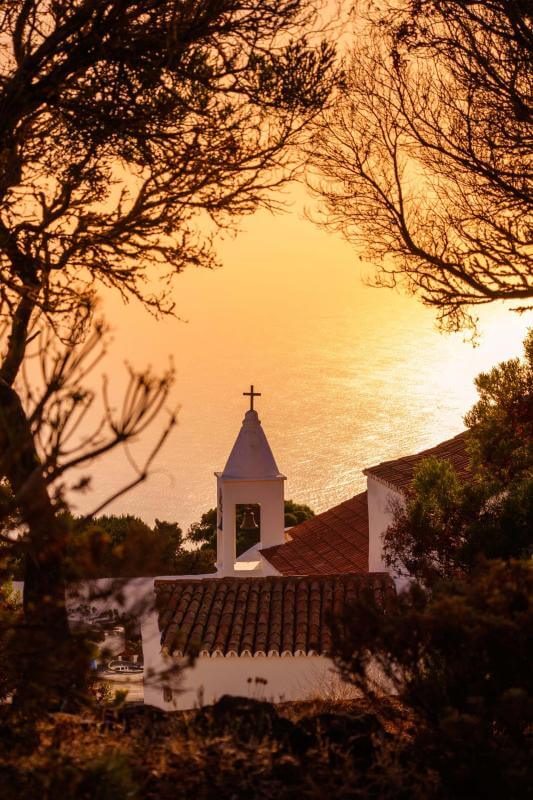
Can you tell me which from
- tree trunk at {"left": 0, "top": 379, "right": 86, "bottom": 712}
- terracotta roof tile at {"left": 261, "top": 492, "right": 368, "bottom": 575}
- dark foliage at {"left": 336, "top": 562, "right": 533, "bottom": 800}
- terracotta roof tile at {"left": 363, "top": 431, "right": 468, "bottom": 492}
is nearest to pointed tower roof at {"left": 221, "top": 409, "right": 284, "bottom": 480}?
terracotta roof tile at {"left": 261, "top": 492, "right": 368, "bottom": 575}

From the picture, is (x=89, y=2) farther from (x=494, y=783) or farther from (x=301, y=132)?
(x=494, y=783)

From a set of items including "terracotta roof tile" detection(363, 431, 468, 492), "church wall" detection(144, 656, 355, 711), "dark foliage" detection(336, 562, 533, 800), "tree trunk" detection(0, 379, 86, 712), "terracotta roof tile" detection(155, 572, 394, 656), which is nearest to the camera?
"tree trunk" detection(0, 379, 86, 712)

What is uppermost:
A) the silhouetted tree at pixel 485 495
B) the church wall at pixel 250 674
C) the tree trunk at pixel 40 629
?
the silhouetted tree at pixel 485 495

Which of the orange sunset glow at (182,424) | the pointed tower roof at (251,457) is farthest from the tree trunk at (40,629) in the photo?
the pointed tower roof at (251,457)

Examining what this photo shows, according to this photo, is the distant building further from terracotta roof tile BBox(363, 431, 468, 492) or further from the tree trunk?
the tree trunk

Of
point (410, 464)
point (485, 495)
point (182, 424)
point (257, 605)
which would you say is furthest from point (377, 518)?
point (182, 424)

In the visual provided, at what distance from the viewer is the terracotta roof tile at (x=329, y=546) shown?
21.6m

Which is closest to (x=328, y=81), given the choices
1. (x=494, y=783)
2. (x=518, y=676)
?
(x=518, y=676)

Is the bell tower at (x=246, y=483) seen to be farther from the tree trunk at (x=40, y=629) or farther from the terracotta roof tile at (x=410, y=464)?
the tree trunk at (x=40, y=629)

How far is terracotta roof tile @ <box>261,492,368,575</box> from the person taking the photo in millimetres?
21594

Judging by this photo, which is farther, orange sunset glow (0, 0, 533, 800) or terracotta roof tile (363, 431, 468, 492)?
terracotta roof tile (363, 431, 468, 492)

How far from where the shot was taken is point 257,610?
15922 mm

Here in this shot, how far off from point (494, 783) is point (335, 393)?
6371 cm

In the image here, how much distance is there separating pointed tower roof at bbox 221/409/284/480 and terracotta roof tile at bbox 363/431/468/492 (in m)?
2.20
